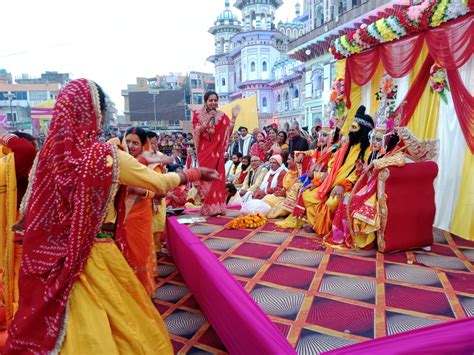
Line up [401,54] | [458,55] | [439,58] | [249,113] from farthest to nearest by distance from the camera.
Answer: [249,113] → [401,54] → [439,58] → [458,55]

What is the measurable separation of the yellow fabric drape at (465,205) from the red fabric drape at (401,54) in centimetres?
139

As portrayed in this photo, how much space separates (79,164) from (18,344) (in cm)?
81

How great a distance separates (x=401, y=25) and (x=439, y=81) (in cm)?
91

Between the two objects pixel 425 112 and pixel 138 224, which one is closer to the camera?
pixel 138 224

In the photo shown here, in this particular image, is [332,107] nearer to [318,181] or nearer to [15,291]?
[318,181]

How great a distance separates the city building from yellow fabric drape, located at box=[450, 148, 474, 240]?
62.2 feet

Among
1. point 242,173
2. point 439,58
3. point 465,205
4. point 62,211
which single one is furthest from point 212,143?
point 62,211

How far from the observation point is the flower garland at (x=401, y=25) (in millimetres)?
3946

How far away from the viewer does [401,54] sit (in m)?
4.98

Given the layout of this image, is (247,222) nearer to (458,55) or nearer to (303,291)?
(303,291)

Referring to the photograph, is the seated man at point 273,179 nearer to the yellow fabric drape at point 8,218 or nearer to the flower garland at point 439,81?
the flower garland at point 439,81

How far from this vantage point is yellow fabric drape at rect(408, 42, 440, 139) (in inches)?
183

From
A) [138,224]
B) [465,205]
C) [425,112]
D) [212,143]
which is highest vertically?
[425,112]

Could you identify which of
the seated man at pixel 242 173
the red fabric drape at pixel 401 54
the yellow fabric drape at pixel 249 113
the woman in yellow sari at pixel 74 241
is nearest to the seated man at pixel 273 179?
the seated man at pixel 242 173
